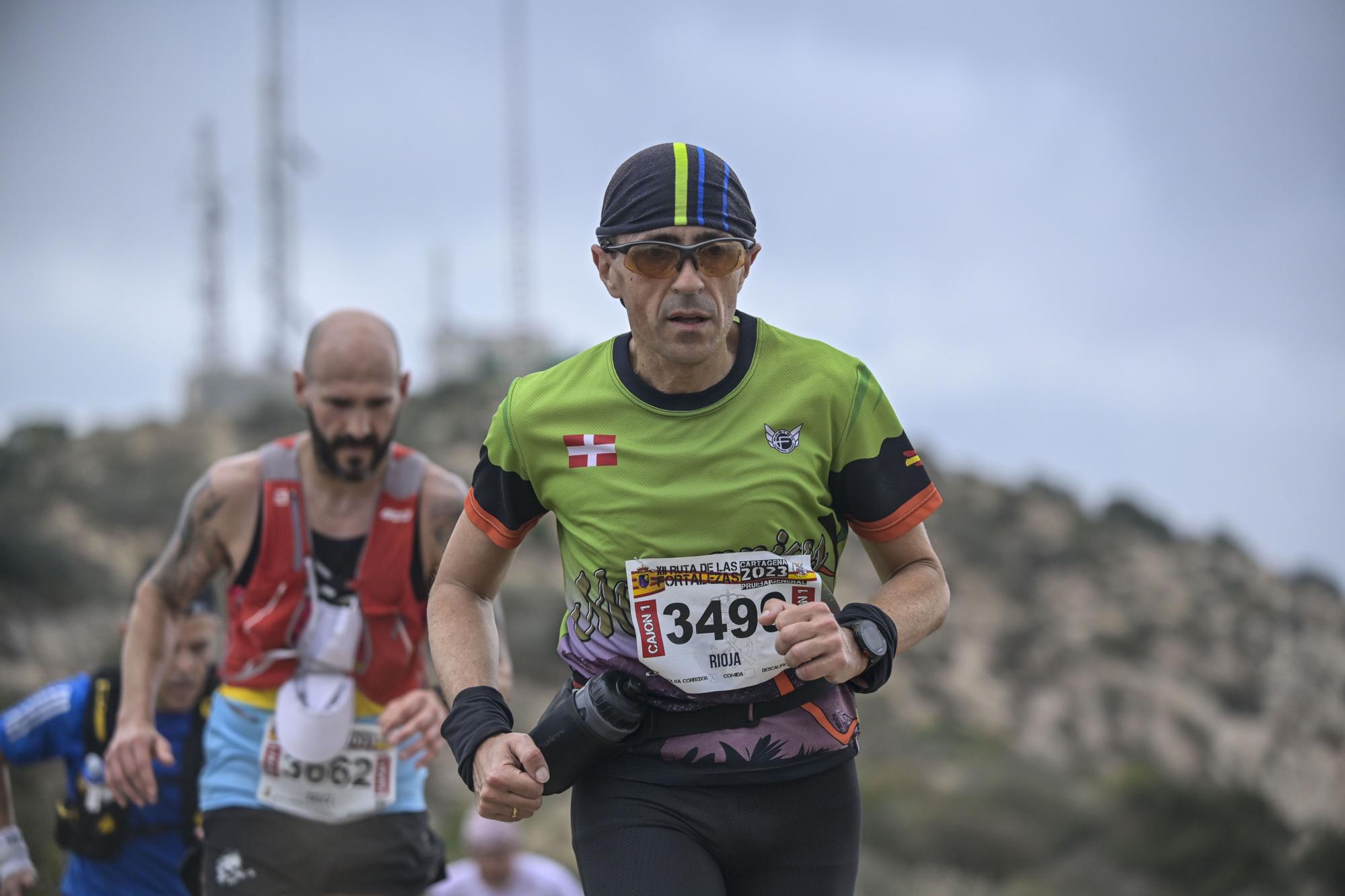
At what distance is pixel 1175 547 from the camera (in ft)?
115

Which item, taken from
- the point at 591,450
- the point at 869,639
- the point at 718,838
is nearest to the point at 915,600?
the point at 869,639

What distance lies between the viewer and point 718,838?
10.0ft

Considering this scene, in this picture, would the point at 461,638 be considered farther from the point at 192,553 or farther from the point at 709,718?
the point at 192,553

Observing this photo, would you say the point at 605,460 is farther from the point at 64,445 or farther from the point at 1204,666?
the point at 64,445

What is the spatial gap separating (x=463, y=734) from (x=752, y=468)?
82 cm

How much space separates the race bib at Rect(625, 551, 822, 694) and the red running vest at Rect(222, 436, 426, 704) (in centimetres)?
194

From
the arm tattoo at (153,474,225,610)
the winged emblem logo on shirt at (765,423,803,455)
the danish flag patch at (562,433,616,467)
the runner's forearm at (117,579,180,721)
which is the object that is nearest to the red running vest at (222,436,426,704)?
the arm tattoo at (153,474,225,610)

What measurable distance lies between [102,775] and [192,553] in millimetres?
1393

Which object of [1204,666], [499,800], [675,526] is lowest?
[1204,666]

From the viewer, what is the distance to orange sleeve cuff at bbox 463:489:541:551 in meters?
3.37

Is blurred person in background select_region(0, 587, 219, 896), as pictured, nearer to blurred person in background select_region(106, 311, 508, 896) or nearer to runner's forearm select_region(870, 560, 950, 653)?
blurred person in background select_region(106, 311, 508, 896)

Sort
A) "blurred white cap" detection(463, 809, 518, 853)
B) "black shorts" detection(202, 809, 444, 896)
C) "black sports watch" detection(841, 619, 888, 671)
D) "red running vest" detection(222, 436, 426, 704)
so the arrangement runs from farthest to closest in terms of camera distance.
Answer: "blurred white cap" detection(463, 809, 518, 853)
"red running vest" detection(222, 436, 426, 704)
"black shorts" detection(202, 809, 444, 896)
"black sports watch" detection(841, 619, 888, 671)

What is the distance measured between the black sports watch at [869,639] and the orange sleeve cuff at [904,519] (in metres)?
0.26

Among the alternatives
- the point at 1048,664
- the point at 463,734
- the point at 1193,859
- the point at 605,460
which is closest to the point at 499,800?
the point at 463,734
